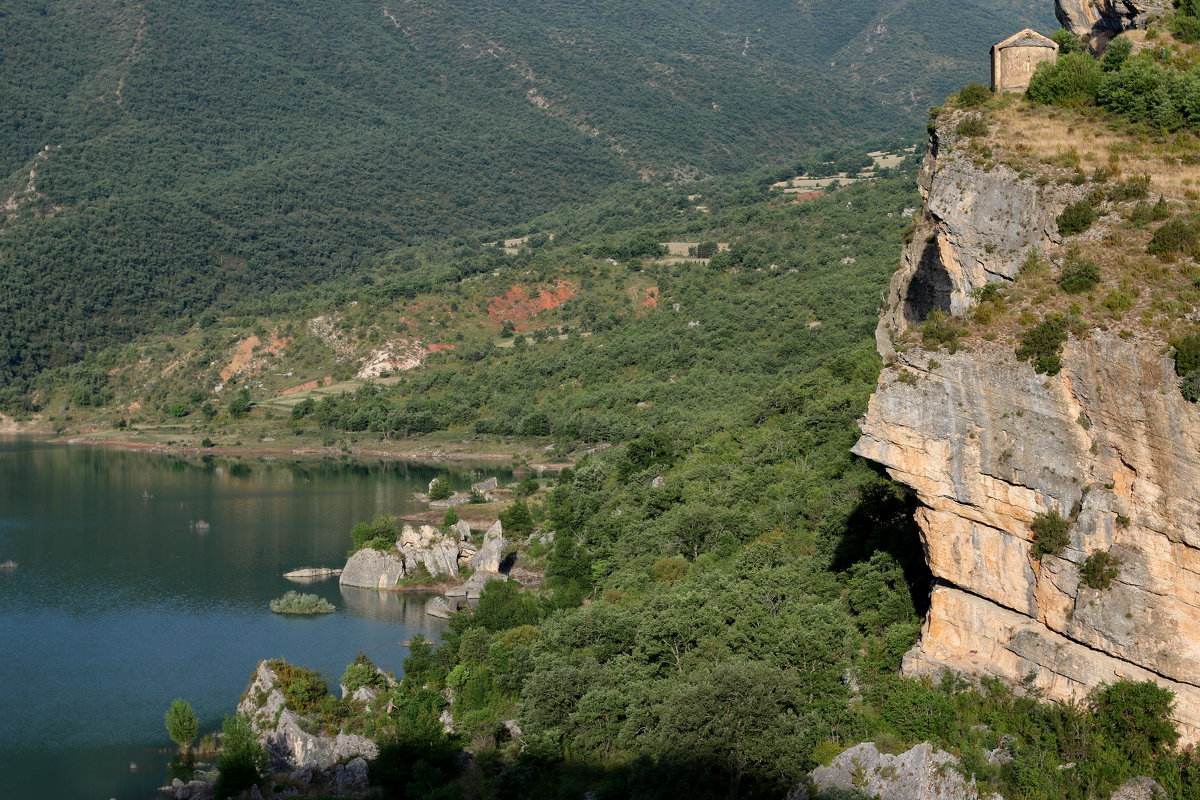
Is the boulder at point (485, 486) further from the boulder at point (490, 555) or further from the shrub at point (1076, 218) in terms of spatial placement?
the shrub at point (1076, 218)

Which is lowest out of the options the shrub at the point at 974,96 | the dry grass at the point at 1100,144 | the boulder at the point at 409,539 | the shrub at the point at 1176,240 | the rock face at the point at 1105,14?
the boulder at the point at 409,539

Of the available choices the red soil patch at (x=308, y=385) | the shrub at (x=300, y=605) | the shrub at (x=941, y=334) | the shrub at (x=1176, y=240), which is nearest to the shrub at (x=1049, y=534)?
the shrub at (x=941, y=334)

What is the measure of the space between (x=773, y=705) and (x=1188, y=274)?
10.9 meters

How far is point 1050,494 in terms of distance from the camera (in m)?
20.0

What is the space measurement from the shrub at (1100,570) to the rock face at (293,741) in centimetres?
1902

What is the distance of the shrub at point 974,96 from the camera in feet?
85.3

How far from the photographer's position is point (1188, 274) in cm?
2014

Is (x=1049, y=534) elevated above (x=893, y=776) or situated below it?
above

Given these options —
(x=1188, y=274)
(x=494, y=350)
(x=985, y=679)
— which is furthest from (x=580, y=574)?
(x=494, y=350)

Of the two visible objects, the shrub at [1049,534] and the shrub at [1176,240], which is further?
the shrub at [1176,240]

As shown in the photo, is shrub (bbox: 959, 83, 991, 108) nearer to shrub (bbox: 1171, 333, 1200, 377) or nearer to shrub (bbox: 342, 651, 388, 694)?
shrub (bbox: 1171, 333, 1200, 377)

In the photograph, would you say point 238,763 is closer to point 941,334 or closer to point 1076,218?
point 941,334

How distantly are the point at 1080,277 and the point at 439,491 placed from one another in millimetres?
54565

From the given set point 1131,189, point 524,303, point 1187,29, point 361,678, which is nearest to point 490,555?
point 361,678
